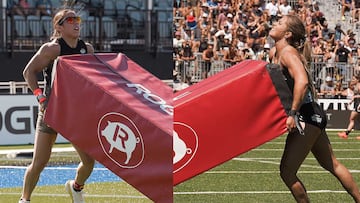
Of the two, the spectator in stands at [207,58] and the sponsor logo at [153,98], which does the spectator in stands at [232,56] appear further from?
the sponsor logo at [153,98]

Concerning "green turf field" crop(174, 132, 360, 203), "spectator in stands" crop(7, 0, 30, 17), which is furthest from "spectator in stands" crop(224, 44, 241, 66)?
"green turf field" crop(174, 132, 360, 203)

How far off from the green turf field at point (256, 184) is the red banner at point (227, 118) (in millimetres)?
2341

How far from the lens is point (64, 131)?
751cm

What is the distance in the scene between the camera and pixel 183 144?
23.1 ft

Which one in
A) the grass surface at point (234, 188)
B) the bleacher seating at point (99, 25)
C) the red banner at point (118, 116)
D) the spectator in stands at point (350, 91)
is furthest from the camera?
the bleacher seating at point (99, 25)

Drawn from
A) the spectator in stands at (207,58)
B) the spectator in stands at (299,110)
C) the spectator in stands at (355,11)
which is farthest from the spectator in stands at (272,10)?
the spectator in stands at (299,110)

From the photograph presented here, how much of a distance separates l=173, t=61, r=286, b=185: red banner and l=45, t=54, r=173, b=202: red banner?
194mm

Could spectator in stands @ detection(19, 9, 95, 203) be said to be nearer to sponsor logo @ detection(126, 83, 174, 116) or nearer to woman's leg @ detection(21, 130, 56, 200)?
woman's leg @ detection(21, 130, 56, 200)

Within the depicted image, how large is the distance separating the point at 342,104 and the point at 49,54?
16795mm

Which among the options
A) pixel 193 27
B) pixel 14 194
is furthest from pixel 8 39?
pixel 14 194

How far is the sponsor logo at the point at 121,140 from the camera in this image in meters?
6.95

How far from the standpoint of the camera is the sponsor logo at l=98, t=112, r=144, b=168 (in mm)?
6945

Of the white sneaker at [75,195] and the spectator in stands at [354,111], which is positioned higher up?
the white sneaker at [75,195]

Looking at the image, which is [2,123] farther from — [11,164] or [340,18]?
[340,18]
